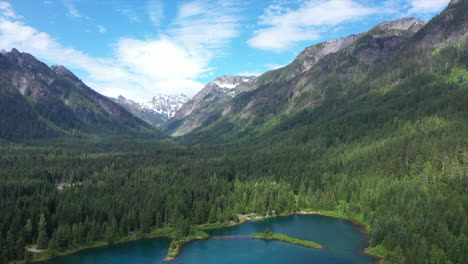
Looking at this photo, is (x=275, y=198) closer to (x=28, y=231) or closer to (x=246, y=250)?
(x=246, y=250)

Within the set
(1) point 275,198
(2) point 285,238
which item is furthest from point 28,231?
(1) point 275,198

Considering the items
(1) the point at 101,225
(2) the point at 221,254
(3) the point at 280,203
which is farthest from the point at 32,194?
(3) the point at 280,203

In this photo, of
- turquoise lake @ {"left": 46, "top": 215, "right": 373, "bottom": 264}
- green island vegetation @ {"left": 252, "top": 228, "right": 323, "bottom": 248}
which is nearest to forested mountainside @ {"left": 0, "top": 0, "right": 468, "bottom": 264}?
turquoise lake @ {"left": 46, "top": 215, "right": 373, "bottom": 264}

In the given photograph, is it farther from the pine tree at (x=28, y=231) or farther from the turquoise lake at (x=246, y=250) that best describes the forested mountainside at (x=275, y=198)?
the turquoise lake at (x=246, y=250)

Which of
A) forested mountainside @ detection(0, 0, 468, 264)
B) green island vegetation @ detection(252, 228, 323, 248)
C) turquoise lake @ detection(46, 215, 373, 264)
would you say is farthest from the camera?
green island vegetation @ detection(252, 228, 323, 248)

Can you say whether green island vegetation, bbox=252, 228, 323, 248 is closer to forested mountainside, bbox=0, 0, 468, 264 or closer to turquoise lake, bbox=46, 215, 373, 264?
turquoise lake, bbox=46, 215, 373, 264

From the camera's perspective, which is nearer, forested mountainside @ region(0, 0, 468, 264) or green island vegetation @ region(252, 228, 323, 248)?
forested mountainside @ region(0, 0, 468, 264)

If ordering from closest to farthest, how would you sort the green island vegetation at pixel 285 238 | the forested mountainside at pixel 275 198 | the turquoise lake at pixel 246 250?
the forested mountainside at pixel 275 198
the turquoise lake at pixel 246 250
the green island vegetation at pixel 285 238

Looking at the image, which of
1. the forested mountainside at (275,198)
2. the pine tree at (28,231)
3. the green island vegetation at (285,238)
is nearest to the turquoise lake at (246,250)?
the green island vegetation at (285,238)

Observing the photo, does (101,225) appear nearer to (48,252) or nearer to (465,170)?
(48,252)

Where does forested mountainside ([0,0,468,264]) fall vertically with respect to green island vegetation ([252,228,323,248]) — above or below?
above
